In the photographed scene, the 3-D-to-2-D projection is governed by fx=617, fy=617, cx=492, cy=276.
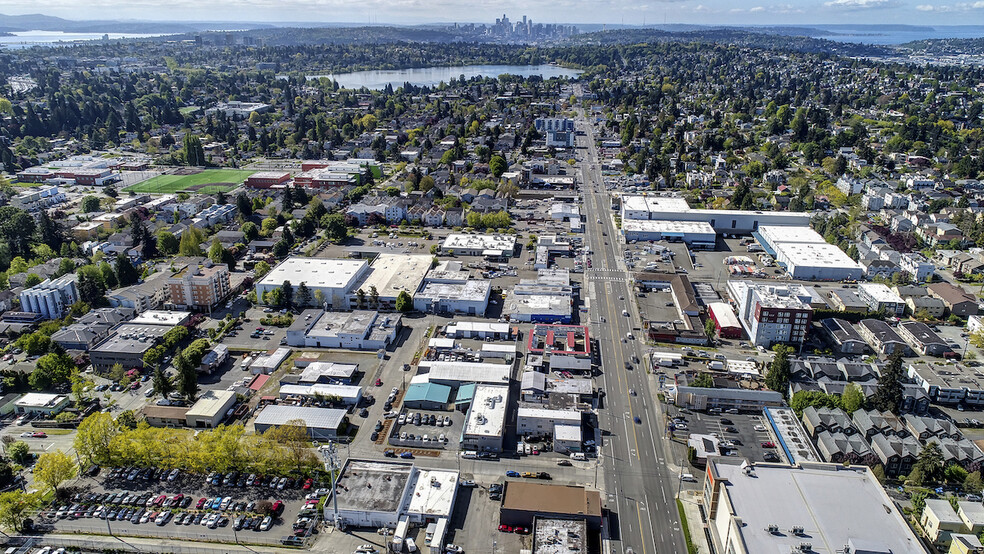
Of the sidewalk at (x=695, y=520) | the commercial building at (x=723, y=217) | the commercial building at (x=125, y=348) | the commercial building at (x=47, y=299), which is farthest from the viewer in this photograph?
the commercial building at (x=723, y=217)

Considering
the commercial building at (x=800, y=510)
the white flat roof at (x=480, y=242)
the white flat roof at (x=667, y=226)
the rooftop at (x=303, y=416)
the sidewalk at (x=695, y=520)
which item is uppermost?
the white flat roof at (x=667, y=226)

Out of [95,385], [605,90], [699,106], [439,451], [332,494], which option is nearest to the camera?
[332,494]

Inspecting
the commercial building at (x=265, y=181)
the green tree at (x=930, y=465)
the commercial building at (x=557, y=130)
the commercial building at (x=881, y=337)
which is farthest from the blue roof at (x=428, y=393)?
the commercial building at (x=557, y=130)

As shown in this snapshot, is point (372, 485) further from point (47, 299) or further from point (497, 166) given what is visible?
point (497, 166)

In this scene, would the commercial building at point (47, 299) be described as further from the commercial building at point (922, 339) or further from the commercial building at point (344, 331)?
the commercial building at point (922, 339)

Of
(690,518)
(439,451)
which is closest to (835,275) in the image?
(690,518)

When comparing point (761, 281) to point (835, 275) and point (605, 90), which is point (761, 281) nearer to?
point (835, 275)

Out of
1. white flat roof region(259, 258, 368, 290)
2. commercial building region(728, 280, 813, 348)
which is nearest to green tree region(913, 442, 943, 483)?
commercial building region(728, 280, 813, 348)
